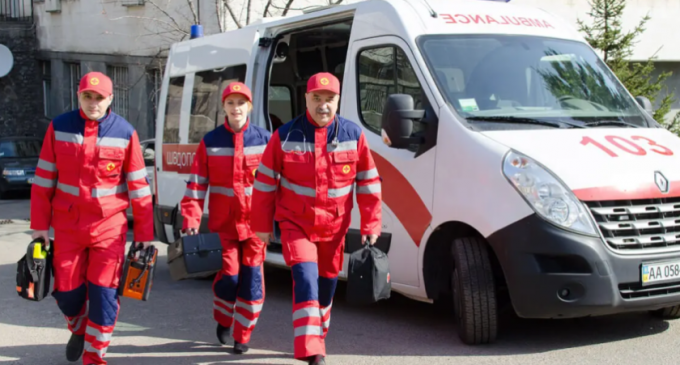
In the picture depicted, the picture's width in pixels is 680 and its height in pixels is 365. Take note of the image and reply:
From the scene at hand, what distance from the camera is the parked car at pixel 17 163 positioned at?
20.1 metres

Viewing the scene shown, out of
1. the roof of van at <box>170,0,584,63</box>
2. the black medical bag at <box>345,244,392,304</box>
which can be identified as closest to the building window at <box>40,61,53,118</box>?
the roof of van at <box>170,0,584,63</box>

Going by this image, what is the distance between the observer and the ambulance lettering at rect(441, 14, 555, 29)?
6535 mm

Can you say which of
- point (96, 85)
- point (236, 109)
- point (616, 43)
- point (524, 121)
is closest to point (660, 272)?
point (524, 121)

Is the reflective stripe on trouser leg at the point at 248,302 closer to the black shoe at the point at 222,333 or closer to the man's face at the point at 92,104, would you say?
the black shoe at the point at 222,333

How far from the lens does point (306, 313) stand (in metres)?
5.04

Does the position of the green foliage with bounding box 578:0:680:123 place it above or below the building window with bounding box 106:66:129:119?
above

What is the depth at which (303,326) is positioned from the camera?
5020 millimetres

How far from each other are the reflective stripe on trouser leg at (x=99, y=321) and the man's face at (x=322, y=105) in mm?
1591

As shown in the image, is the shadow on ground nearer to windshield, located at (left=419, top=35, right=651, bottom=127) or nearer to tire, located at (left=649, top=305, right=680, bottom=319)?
tire, located at (left=649, top=305, right=680, bottom=319)

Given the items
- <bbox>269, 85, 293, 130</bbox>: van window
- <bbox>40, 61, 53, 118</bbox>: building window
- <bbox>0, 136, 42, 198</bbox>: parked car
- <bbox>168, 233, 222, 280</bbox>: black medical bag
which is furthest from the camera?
<bbox>40, 61, 53, 118</bbox>: building window

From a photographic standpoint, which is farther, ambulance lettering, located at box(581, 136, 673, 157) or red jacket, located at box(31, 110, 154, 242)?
ambulance lettering, located at box(581, 136, 673, 157)

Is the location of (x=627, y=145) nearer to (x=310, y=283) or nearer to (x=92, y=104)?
(x=310, y=283)

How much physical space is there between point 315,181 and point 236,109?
39.4 inches

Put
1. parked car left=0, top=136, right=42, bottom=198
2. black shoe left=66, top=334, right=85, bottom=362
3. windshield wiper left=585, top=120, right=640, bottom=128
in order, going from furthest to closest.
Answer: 1. parked car left=0, top=136, right=42, bottom=198
2. windshield wiper left=585, top=120, right=640, bottom=128
3. black shoe left=66, top=334, right=85, bottom=362
